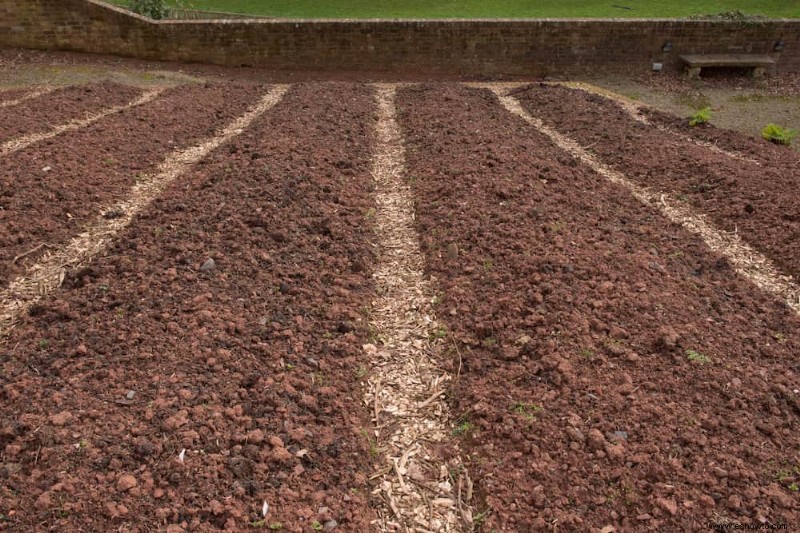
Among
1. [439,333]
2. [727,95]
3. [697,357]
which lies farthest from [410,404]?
[727,95]

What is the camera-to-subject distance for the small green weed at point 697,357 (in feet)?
13.0

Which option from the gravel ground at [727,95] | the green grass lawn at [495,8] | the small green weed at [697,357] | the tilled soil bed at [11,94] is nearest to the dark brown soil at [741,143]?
the gravel ground at [727,95]

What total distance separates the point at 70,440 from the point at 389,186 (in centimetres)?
511

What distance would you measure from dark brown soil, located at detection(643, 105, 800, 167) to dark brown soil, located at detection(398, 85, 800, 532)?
3.12m

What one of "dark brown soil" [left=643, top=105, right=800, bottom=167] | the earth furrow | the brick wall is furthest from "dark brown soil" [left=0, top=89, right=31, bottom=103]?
"dark brown soil" [left=643, top=105, right=800, bottom=167]

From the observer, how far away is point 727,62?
554 inches

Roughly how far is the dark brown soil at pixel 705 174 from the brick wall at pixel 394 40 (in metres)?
4.29

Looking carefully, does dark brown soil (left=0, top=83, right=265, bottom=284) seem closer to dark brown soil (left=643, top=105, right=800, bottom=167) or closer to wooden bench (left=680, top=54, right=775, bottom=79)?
dark brown soil (left=643, top=105, right=800, bottom=167)

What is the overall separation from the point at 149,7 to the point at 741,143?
50.3 ft

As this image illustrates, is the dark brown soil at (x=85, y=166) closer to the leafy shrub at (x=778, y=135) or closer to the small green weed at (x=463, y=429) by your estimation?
the small green weed at (x=463, y=429)

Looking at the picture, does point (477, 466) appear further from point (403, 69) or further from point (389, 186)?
point (403, 69)

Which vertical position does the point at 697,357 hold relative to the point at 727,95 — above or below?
below

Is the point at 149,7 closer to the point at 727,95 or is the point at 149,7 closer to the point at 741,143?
the point at 741,143

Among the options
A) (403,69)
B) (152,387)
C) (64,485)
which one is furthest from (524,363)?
(403,69)
